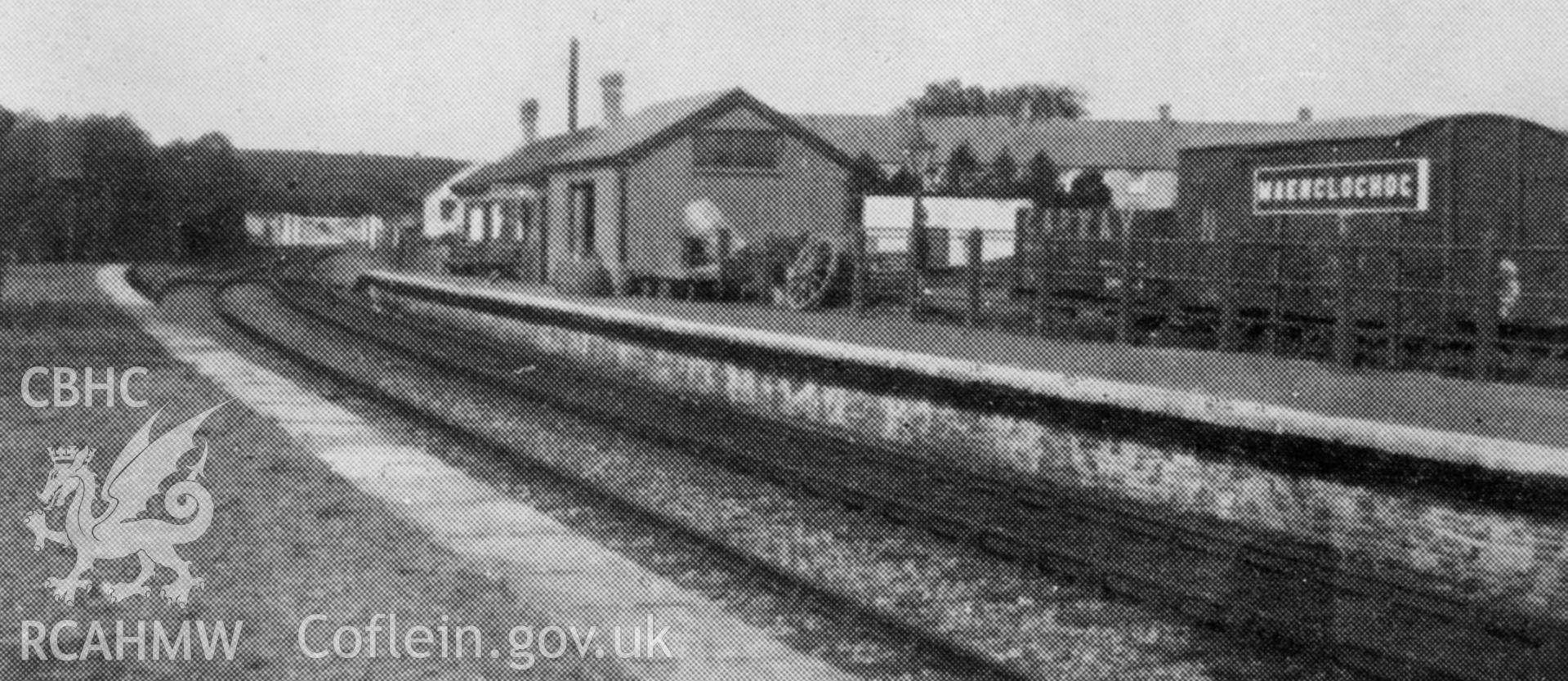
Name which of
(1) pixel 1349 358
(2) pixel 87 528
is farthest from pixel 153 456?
(1) pixel 1349 358

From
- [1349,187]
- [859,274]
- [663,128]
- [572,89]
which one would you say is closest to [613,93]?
[572,89]

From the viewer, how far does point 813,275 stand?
70.8 feet

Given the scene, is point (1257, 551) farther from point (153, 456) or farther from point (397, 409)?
point (397, 409)

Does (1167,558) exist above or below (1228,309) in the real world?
below

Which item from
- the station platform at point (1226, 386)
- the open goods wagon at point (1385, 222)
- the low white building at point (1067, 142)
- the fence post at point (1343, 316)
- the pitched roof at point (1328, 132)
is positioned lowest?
the station platform at point (1226, 386)

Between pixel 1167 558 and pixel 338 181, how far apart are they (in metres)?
93.6

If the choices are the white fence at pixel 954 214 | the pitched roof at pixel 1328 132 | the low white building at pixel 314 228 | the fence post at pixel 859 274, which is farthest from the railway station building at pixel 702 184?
the low white building at pixel 314 228

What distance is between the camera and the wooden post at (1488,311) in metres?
11.6

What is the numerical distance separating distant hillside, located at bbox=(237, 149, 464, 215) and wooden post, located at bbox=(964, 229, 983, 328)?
6663cm

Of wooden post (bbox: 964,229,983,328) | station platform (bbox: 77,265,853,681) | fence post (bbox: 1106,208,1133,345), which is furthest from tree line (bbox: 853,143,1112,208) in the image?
station platform (bbox: 77,265,853,681)

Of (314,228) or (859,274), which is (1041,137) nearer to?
(314,228)

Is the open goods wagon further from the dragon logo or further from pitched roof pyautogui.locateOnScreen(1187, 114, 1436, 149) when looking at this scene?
the dragon logo

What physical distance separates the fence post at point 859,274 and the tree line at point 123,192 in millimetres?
21478

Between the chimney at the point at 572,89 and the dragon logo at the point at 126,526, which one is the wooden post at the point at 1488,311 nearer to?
the dragon logo at the point at 126,526
